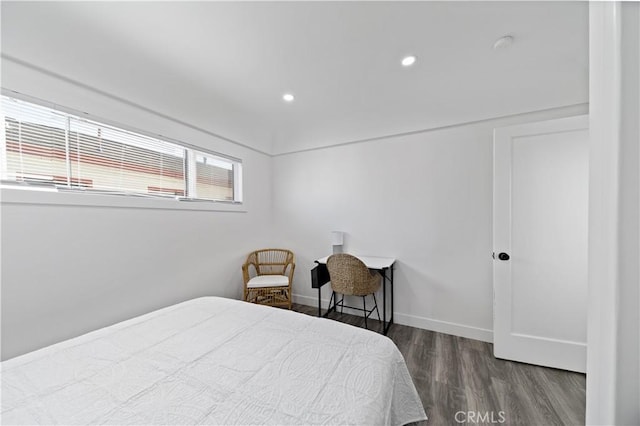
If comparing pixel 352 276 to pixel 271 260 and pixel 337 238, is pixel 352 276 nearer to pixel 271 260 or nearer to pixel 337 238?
pixel 337 238

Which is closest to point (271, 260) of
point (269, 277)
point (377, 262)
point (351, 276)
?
point (269, 277)

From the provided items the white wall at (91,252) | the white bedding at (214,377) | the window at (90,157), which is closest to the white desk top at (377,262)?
the white bedding at (214,377)

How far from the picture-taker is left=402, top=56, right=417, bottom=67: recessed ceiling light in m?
1.85

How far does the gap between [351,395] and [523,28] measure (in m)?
2.40

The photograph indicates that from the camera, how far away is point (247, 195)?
10.5ft

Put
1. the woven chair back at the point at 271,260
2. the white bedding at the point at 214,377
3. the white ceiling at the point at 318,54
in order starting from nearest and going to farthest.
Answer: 1. the white bedding at the point at 214,377
2. the white ceiling at the point at 318,54
3. the woven chair back at the point at 271,260

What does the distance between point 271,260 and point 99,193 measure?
6.82 ft

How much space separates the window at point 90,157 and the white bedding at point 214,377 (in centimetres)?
119

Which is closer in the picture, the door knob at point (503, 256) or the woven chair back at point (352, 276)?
the door knob at point (503, 256)

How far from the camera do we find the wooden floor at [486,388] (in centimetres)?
149

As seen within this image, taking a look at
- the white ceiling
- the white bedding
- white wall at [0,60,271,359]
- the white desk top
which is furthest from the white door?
white wall at [0,60,271,359]

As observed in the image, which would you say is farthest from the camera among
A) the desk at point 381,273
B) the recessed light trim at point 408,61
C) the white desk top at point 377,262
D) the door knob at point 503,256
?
the desk at point 381,273

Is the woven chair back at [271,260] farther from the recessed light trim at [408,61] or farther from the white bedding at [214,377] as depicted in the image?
the recessed light trim at [408,61]

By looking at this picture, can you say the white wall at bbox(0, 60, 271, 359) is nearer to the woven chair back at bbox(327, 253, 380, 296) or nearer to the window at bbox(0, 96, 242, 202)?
the window at bbox(0, 96, 242, 202)
